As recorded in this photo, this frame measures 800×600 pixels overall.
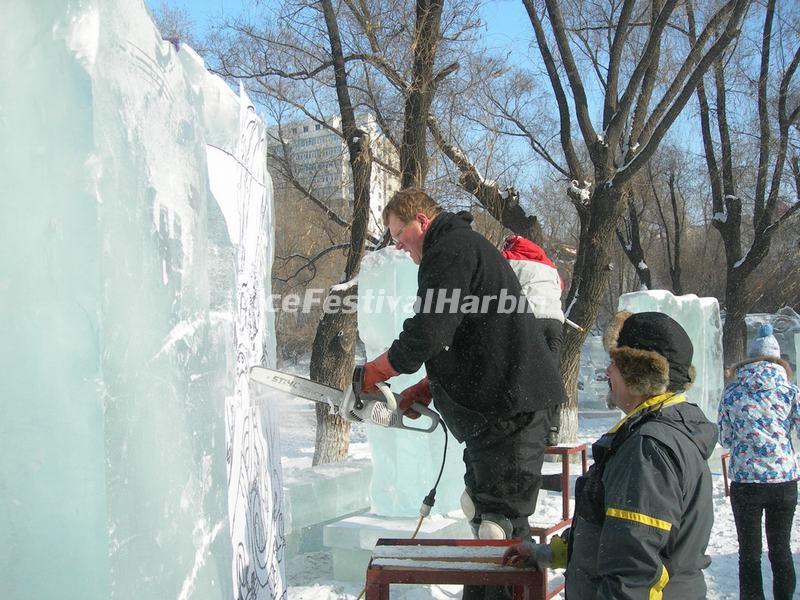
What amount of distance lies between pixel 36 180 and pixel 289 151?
375 inches

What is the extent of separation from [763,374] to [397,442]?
2296 mm

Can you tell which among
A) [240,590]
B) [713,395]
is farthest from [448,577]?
[713,395]

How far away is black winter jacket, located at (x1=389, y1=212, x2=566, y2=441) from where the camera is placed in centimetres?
252

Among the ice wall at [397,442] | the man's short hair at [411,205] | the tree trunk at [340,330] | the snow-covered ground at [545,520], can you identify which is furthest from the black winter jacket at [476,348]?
the tree trunk at [340,330]

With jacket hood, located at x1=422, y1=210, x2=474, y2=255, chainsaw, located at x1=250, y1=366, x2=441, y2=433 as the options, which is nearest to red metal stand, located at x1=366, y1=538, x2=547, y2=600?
chainsaw, located at x1=250, y1=366, x2=441, y2=433

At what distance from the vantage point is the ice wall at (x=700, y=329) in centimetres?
764

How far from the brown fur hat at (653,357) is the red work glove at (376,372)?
2.68 feet

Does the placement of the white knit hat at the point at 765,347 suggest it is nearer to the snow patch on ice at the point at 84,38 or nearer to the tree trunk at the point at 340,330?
the snow patch on ice at the point at 84,38

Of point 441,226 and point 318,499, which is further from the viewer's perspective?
point 318,499

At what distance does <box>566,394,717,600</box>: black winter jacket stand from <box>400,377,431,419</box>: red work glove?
98 cm

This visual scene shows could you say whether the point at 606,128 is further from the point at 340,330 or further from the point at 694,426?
the point at 694,426

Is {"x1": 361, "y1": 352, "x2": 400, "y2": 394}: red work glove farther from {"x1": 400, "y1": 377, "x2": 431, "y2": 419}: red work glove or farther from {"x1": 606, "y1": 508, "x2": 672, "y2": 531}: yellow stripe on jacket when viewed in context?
{"x1": 606, "y1": 508, "x2": 672, "y2": 531}: yellow stripe on jacket

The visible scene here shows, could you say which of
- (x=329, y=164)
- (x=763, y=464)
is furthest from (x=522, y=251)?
(x=329, y=164)

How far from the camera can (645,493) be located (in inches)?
69.3
